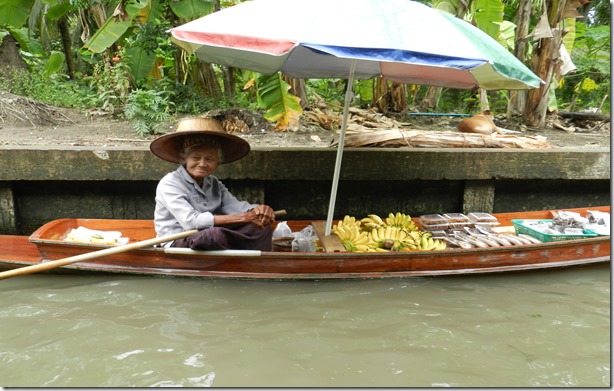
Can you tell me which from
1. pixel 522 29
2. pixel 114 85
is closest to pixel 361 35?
pixel 114 85

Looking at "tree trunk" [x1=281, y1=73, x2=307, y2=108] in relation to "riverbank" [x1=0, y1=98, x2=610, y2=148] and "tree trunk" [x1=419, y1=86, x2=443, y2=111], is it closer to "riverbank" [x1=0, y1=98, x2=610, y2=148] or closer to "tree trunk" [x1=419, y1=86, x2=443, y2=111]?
"riverbank" [x1=0, y1=98, x2=610, y2=148]

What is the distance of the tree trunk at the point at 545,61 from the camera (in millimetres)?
6328

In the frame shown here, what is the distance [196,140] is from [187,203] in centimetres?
48

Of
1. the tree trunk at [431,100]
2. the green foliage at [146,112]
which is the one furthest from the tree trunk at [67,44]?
the tree trunk at [431,100]

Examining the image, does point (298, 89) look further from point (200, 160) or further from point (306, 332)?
point (306, 332)

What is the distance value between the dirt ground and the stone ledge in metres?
0.56

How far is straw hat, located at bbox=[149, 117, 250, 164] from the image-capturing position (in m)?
3.55

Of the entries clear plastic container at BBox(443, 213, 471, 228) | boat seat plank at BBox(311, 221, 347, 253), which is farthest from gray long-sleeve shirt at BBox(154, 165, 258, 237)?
clear plastic container at BBox(443, 213, 471, 228)

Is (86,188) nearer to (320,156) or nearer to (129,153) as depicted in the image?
(129,153)

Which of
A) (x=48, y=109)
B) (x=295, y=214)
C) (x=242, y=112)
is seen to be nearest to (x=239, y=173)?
(x=295, y=214)

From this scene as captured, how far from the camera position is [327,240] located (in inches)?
162

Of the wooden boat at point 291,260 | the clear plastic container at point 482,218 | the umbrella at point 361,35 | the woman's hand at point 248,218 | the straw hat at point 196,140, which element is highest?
the umbrella at point 361,35

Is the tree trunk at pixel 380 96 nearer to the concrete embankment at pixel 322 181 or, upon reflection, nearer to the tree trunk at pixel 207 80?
the tree trunk at pixel 207 80

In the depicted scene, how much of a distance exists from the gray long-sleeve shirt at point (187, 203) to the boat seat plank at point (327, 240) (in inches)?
26.6
